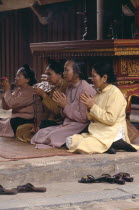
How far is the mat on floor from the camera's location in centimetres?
728

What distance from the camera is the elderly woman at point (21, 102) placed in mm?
9242

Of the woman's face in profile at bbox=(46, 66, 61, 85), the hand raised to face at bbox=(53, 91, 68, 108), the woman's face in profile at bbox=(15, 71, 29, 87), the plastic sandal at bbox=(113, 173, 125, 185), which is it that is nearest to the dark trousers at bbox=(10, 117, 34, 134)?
the woman's face in profile at bbox=(15, 71, 29, 87)

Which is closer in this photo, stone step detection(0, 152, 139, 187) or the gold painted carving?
stone step detection(0, 152, 139, 187)

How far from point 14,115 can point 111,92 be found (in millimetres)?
2183

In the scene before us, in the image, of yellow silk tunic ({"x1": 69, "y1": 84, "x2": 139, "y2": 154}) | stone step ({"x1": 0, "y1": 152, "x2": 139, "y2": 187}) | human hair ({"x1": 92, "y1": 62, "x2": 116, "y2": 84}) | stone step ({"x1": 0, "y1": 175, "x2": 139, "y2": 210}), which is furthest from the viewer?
human hair ({"x1": 92, "y1": 62, "x2": 116, "y2": 84})

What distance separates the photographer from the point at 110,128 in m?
7.69

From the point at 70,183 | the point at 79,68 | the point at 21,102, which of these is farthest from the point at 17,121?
the point at 70,183

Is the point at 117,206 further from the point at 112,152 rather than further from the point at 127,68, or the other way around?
the point at 127,68

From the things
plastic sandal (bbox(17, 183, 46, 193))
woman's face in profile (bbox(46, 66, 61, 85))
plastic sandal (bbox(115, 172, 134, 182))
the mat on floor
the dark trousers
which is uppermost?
woman's face in profile (bbox(46, 66, 61, 85))

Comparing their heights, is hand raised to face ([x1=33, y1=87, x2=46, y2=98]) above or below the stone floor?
above

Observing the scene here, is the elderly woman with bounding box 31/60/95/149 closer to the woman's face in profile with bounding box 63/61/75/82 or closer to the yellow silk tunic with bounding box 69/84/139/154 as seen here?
the woman's face in profile with bounding box 63/61/75/82

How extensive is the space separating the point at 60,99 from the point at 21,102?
137 centimetres

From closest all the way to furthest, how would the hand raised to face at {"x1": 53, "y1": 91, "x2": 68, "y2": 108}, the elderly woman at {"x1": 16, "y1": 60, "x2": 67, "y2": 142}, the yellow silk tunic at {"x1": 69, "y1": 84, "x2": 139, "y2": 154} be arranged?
the yellow silk tunic at {"x1": 69, "y1": 84, "x2": 139, "y2": 154}
the hand raised to face at {"x1": 53, "y1": 91, "x2": 68, "y2": 108}
the elderly woman at {"x1": 16, "y1": 60, "x2": 67, "y2": 142}

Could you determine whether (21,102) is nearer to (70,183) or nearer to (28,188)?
(70,183)
